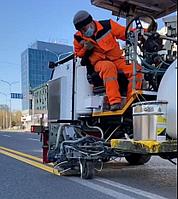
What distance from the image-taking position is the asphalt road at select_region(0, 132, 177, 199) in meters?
5.75

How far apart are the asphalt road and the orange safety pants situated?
4.34 ft

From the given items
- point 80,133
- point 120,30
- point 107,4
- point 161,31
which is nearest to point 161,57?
point 161,31

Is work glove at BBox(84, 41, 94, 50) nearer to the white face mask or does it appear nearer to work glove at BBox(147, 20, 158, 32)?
the white face mask

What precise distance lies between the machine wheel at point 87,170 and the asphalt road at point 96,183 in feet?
0.36

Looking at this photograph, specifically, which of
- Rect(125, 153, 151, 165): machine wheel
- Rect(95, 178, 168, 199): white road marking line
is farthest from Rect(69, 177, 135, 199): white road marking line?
Rect(125, 153, 151, 165): machine wheel

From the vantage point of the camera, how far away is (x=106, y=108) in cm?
670

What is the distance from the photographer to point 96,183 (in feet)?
21.7

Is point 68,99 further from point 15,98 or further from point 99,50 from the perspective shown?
point 15,98

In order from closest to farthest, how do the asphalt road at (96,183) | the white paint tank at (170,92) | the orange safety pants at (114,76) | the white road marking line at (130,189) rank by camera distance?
the white paint tank at (170,92) → the white road marking line at (130,189) → the asphalt road at (96,183) → the orange safety pants at (114,76)

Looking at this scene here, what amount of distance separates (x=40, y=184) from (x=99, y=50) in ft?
7.55

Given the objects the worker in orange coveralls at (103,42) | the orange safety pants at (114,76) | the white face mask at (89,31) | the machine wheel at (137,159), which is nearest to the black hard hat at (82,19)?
the worker in orange coveralls at (103,42)

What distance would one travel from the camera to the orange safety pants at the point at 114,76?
6.30 m

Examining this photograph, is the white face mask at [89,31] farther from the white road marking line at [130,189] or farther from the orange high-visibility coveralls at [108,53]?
the white road marking line at [130,189]

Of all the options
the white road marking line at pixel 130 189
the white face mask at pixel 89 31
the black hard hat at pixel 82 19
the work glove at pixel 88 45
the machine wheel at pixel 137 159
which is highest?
the black hard hat at pixel 82 19
